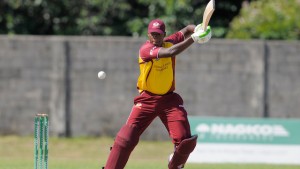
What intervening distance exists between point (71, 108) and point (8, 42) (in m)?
1.93

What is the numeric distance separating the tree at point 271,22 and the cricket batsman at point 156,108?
982 cm

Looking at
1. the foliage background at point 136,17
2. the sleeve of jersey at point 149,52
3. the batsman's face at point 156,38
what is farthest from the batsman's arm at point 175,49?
the foliage background at point 136,17

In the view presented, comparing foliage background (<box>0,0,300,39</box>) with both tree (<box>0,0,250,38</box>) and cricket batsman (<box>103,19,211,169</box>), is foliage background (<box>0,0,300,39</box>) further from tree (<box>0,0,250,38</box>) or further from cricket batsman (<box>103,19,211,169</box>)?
cricket batsman (<box>103,19,211,169</box>)

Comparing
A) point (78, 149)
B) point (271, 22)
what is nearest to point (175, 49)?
point (78, 149)

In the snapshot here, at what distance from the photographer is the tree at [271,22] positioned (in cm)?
1948

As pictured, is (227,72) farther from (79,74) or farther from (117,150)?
(117,150)

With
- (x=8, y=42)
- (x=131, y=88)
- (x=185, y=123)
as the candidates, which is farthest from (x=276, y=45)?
(x=185, y=123)

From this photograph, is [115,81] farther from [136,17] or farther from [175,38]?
[175,38]

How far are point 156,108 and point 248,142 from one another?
5688 mm

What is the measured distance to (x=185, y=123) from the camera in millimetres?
9766

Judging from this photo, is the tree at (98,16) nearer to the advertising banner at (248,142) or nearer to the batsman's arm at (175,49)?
the advertising banner at (248,142)

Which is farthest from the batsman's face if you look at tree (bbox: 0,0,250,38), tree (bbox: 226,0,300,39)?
tree (bbox: 226,0,300,39)

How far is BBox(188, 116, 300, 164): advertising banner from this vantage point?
15188mm

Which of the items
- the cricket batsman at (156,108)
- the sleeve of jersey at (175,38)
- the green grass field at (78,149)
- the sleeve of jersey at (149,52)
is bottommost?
the green grass field at (78,149)
